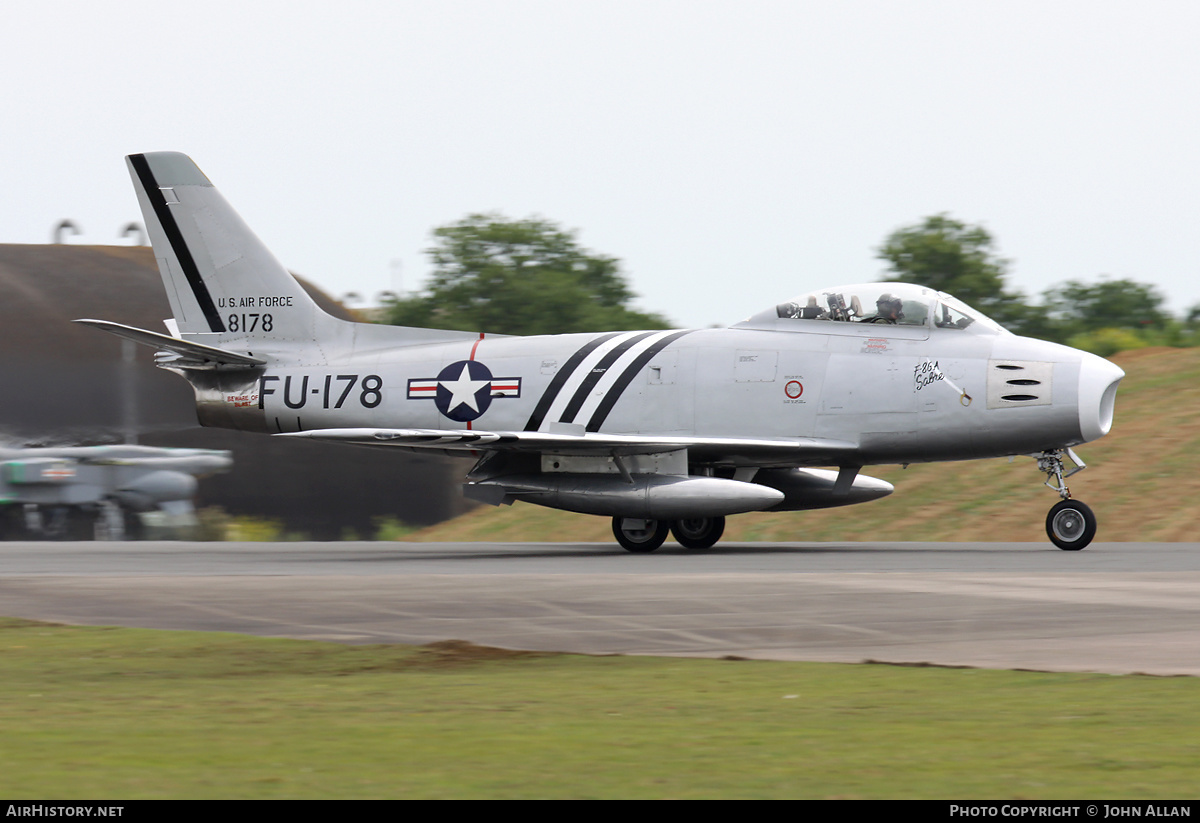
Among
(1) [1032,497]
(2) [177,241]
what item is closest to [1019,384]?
(1) [1032,497]

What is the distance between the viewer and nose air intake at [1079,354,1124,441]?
736 inches

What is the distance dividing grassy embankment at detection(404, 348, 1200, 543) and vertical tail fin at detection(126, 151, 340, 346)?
9574 millimetres

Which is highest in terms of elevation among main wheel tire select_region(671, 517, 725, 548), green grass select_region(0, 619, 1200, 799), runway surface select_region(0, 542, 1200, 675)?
green grass select_region(0, 619, 1200, 799)

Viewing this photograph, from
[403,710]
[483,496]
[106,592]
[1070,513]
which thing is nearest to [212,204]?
[483,496]

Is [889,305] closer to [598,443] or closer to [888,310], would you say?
[888,310]

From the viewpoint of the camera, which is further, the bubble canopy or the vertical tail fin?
the vertical tail fin

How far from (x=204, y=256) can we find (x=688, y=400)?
8924 mm

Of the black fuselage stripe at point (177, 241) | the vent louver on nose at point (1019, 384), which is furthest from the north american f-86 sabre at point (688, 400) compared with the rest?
the black fuselage stripe at point (177, 241)

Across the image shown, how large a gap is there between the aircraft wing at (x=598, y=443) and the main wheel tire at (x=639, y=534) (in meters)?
1.31

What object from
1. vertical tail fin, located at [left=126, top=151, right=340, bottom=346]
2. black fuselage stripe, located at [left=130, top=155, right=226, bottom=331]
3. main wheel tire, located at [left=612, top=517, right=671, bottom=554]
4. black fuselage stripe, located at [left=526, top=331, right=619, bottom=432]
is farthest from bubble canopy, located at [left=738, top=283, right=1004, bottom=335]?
black fuselage stripe, located at [left=130, top=155, right=226, bottom=331]

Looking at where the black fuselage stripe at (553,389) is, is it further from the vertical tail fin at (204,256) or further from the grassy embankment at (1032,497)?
the grassy embankment at (1032,497)

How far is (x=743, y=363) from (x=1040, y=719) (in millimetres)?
14443

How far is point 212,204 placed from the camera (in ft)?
78.9

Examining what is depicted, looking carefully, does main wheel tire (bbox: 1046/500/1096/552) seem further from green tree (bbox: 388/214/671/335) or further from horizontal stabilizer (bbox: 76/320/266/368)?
green tree (bbox: 388/214/671/335)
